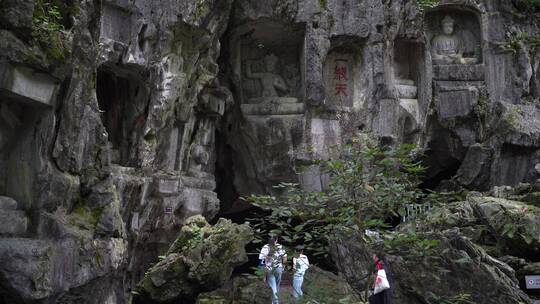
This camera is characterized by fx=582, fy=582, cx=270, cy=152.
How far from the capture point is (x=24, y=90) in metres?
5.00

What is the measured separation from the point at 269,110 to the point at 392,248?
12.4 m

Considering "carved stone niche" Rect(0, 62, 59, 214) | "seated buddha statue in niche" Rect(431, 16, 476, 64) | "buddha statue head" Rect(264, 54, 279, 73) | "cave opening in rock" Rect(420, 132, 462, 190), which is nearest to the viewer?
"carved stone niche" Rect(0, 62, 59, 214)

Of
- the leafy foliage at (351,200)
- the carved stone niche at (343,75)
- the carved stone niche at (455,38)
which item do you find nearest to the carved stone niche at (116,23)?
the carved stone niche at (343,75)

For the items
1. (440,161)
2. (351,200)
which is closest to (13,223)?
(351,200)

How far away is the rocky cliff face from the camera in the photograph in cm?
524

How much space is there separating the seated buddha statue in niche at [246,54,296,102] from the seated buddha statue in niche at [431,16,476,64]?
549 centimetres

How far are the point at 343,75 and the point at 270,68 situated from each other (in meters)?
2.29

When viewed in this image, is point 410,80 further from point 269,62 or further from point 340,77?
point 269,62

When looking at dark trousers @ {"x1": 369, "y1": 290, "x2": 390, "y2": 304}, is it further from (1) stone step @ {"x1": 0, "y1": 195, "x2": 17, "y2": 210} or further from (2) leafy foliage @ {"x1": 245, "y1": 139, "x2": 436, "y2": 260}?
(1) stone step @ {"x1": 0, "y1": 195, "x2": 17, "y2": 210}

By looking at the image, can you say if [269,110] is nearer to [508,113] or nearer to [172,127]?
[172,127]

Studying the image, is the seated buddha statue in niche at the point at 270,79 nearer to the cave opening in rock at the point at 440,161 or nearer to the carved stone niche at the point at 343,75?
the carved stone niche at the point at 343,75

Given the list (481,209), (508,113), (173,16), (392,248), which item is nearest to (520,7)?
(508,113)

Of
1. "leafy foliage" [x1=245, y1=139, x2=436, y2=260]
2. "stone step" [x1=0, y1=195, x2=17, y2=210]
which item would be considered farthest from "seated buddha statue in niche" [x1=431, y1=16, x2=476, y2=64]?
"stone step" [x1=0, y1=195, x2=17, y2=210]

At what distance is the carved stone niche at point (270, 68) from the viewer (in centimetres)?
1717
